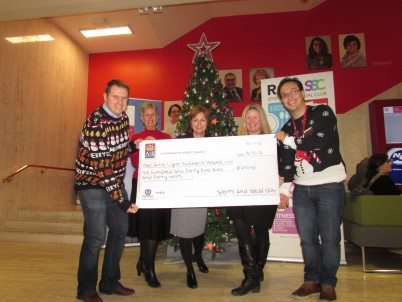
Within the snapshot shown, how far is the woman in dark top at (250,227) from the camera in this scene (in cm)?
239

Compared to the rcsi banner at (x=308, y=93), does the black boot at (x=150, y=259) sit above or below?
below

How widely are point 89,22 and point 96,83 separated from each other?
1613 millimetres

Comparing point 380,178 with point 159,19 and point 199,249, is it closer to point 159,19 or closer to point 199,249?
point 199,249

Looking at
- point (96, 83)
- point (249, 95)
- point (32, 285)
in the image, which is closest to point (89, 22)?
point (96, 83)

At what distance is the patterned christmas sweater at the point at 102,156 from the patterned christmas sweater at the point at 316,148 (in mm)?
1292

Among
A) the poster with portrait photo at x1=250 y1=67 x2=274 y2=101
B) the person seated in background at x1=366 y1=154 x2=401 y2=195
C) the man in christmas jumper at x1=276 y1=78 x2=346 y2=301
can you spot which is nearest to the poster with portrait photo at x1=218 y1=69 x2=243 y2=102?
the poster with portrait photo at x1=250 y1=67 x2=274 y2=101

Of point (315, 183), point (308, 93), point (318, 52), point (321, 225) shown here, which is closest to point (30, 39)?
point (308, 93)

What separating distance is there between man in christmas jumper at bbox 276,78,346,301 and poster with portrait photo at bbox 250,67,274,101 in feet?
14.2

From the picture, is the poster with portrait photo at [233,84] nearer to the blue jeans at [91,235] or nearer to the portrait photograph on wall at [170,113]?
the portrait photograph on wall at [170,113]

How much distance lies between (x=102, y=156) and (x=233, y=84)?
16.6 ft

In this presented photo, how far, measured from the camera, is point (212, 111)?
4.08 m

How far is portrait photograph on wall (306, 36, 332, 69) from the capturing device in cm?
638

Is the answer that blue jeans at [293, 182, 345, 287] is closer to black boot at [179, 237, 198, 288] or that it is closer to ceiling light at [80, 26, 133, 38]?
black boot at [179, 237, 198, 288]

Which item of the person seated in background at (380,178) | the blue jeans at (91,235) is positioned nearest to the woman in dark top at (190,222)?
the blue jeans at (91,235)
